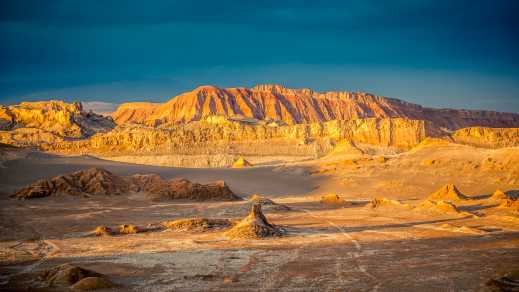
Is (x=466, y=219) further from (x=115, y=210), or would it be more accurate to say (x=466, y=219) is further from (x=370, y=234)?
(x=115, y=210)

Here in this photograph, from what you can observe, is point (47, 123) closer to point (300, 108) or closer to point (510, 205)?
point (300, 108)

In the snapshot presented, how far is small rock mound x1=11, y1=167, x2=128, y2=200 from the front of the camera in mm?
32844

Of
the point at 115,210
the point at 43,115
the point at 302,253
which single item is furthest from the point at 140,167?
the point at 43,115

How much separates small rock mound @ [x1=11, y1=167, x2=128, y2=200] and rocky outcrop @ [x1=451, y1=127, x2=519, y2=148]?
7230cm

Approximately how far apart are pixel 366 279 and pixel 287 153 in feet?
243

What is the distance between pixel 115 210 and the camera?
1093 inches

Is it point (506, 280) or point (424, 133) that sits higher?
point (424, 133)

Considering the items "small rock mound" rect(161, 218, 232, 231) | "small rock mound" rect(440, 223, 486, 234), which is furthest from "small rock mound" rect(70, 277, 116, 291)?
"small rock mound" rect(440, 223, 486, 234)

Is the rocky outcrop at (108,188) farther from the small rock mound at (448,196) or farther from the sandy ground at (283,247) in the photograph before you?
the small rock mound at (448,196)

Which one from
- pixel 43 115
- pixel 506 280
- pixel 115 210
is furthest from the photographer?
pixel 43 115

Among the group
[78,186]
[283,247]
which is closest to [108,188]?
[78,186]

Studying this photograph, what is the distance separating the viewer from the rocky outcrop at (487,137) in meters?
93.9

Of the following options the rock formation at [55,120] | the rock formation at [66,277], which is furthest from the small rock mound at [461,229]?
the rock formation at [55,120]

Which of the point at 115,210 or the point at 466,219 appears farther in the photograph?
the point at 115,210
